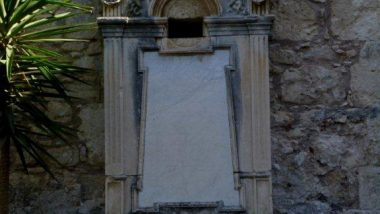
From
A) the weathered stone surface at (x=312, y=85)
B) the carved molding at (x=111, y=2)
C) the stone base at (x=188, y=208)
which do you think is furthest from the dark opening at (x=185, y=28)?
the stone base at (x=188, y=208)

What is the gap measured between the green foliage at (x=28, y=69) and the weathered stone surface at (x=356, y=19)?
146 cm

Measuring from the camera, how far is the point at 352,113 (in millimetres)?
4484

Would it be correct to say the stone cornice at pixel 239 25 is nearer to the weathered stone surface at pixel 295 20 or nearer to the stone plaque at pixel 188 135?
the stone plaque at pixel 188 135

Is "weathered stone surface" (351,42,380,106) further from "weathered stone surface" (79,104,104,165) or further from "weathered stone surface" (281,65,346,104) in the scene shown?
"weathered stone surface" (79,104,104,165)

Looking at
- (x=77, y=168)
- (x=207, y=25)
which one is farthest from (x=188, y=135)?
(x=77, y=168)

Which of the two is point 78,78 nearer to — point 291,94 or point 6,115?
point 6,115

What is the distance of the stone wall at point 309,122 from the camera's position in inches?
174

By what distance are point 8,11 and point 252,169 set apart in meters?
1.56

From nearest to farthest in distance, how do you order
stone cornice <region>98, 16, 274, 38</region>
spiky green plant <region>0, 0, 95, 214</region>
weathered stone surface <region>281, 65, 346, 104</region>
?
1. spiky green plant <region>0, 0, 95, 214</region>
2. stone cornice <region>98, 16, 274, 38</region>
3. weathered stone surface <region>281, 65, 346, 104</region>

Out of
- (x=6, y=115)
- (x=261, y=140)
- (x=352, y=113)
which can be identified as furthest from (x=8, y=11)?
(x=352, y=113)

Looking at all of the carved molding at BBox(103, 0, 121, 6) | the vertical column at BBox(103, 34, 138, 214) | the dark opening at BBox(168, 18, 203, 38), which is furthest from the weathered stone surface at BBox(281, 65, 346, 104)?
the carved molding at BBox(103, 0, 121, 6)

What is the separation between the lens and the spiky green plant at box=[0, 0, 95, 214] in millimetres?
4051

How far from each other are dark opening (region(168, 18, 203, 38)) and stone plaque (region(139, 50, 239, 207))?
215 mm

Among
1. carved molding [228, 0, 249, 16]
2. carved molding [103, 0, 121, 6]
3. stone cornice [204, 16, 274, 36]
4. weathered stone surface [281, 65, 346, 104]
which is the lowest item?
weathered stone surface [281, 65, 346, 104]
